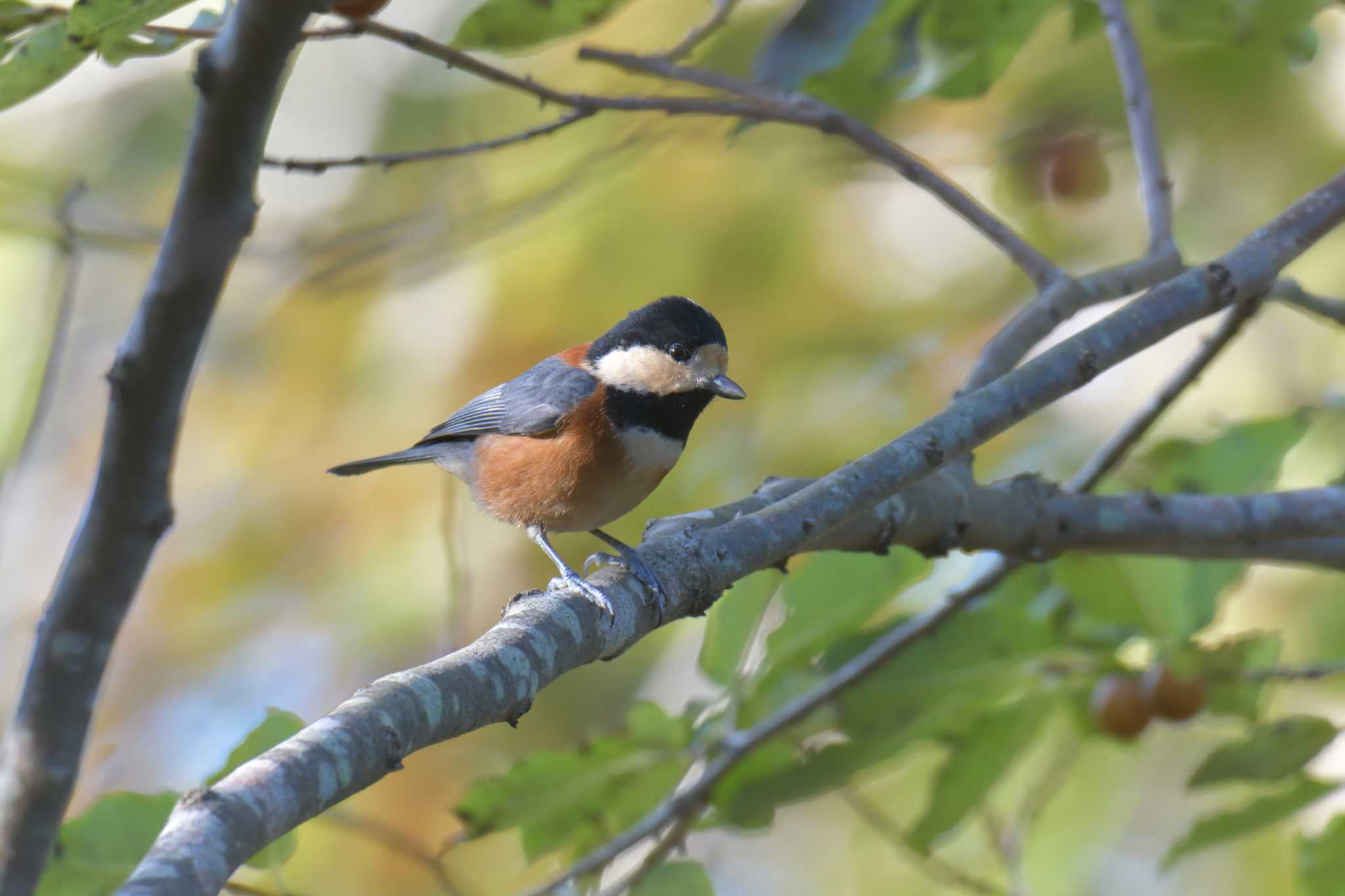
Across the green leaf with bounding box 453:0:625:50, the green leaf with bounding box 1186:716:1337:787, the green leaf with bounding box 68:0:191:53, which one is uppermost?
the green leaf with bounding box 453:0:625:50

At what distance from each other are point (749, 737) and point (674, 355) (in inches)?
41.7

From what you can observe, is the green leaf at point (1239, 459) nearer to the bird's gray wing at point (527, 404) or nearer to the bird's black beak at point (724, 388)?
the bird's black beak at point (724, 388)

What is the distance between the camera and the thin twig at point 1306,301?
2725mm

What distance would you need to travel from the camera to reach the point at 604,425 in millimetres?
3213

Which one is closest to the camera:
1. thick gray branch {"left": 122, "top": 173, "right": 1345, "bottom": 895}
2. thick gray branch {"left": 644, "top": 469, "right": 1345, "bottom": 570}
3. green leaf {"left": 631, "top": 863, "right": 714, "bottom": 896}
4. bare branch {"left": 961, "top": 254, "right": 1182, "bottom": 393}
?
thick gray branch {"left": 122, "top": 173, "right": 1345, "bottom": 895}

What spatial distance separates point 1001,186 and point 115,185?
3.86 m

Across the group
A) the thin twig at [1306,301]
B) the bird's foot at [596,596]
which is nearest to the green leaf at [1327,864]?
the thin twig at [1306,301]

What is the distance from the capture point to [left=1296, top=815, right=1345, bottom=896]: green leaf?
2557 mm

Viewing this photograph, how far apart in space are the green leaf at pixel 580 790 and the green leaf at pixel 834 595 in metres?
0.30

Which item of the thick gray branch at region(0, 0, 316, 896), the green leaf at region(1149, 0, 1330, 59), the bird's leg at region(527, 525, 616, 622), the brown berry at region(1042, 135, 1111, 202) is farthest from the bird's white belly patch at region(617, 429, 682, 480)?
the brown berry at region(1042, 135, 1111, 202)

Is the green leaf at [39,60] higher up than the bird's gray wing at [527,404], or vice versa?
the green leaf at [39,60]

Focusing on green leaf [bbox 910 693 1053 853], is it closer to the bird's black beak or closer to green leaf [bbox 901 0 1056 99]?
the bird's black beak

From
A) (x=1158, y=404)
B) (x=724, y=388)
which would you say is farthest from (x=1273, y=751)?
(x=724, y=388)

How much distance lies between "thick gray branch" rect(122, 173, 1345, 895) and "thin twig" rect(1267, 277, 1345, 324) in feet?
0.77
